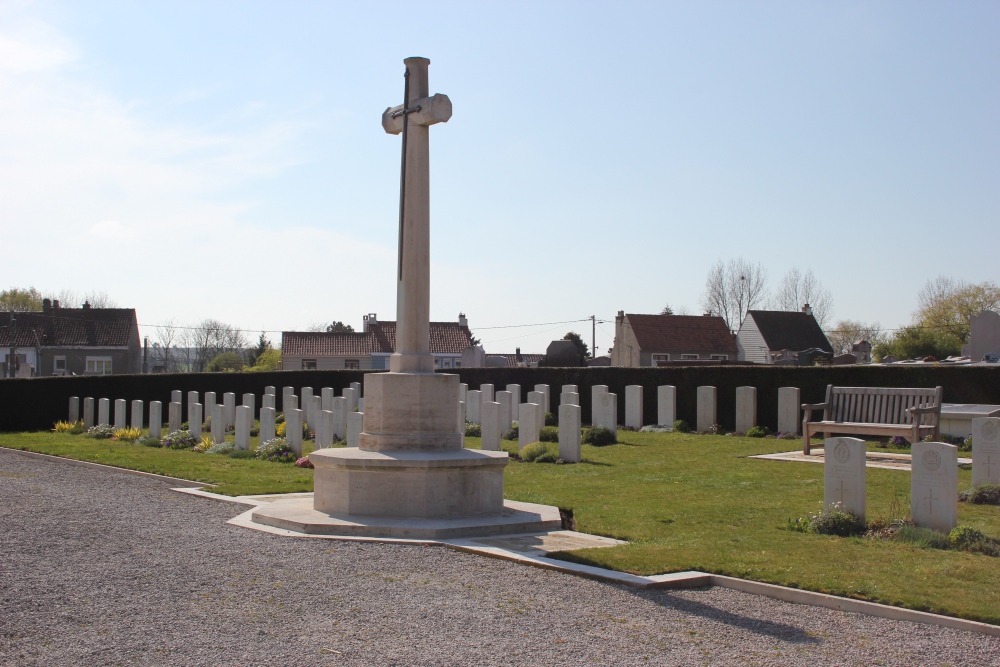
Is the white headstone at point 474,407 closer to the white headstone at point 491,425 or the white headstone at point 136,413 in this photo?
the white headstone at point 491,425

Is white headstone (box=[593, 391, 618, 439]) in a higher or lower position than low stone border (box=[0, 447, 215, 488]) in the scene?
higher

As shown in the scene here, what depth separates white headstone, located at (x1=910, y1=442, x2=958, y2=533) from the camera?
7746mm

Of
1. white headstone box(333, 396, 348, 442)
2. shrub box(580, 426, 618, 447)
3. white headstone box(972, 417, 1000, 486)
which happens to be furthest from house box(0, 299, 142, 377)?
white headstone box(972, 417, 1000, 486)

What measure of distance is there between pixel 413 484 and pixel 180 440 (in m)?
12.0

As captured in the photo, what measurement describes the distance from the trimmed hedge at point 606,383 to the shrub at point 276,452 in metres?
8.48

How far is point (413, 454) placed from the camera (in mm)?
8766

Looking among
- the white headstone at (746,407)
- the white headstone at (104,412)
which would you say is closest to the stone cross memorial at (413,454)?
the white headstone at (746,407)

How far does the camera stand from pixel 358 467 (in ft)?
28.1

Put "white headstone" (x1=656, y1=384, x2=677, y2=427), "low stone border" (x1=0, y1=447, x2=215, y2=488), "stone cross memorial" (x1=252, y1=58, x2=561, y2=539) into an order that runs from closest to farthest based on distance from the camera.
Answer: "stone cross memorial" (x1=252, y1=58, x2=561, y2=539) → "low stone border" (x1=0, y1=447, x2=215, y2=488) → "white headstone" (x1=656, y1=384, x2=677, y2=427)

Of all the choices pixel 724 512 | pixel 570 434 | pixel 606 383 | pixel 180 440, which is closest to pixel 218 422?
pixel 180 440

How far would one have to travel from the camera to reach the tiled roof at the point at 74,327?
4691 cm

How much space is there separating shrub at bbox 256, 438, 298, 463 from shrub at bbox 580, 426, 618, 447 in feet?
17.6

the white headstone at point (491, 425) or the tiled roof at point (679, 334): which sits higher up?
the tiled roof at point (679, 334)

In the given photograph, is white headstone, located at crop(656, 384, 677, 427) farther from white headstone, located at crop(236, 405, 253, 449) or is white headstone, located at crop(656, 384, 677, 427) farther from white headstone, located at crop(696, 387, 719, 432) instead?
white headstone, located at crop(236, 405, 253, 449)
